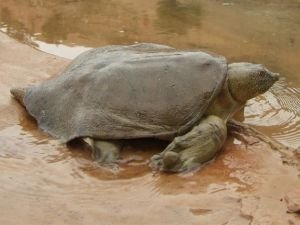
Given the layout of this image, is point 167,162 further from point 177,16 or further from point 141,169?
point 177,16

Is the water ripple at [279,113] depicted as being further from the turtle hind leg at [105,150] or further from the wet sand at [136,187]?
the turtle hind leg at [105,150]

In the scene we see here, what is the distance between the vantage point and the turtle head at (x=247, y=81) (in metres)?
4.61

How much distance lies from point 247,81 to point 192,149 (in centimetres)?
82

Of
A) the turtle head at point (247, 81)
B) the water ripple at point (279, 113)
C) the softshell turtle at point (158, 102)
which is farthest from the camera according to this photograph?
the water ripple at point (279, 113)

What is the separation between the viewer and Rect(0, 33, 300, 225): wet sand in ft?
11.9

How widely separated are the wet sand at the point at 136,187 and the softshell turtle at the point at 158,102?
0.15 metres

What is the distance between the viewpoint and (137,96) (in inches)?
175

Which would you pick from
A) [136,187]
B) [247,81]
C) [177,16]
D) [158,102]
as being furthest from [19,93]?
[177,16]

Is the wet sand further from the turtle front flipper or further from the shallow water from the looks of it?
the shallow water

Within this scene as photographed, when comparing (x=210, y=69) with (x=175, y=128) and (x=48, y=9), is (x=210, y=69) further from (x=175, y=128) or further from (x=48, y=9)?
(x=48, y=9)

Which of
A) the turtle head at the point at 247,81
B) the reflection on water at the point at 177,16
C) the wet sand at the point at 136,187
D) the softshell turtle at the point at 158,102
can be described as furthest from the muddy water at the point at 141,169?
the reflection on water at the point at 177,16

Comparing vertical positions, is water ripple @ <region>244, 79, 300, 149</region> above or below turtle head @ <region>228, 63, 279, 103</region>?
below

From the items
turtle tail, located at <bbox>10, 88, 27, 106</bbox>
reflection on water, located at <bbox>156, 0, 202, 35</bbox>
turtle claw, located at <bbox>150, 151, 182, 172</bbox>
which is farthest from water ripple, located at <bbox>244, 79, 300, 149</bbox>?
reflection on water, located at <bbox>156, 0, 202, 35</bbox>

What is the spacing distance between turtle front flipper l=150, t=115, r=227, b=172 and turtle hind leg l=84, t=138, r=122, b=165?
0.31 metres
